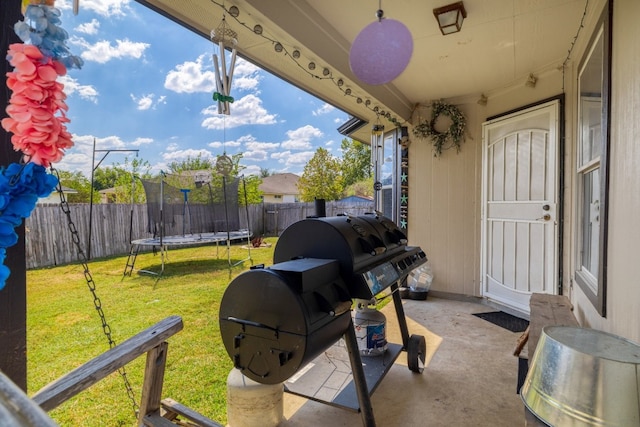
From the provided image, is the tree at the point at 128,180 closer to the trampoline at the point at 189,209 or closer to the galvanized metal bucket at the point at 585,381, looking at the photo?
the trampoline at the point at 189,209

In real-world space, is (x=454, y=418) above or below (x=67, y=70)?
below

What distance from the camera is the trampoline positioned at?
4523 millimetres

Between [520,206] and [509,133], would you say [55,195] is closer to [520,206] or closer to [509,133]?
[520,206]

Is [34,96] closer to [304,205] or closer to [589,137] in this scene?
[589,137]

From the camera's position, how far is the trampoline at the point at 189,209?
178 inches

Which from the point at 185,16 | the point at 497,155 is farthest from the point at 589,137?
the point at 185,16

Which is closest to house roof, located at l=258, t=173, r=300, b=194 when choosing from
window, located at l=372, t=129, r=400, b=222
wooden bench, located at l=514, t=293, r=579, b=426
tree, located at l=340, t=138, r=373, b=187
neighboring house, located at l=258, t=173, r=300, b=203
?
neighboring house, located at l=258, t=173, r=300, b=203

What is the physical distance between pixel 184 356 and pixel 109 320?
1.21m

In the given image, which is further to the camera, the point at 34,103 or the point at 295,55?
the point at 295,55

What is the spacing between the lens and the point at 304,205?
29.0 ft

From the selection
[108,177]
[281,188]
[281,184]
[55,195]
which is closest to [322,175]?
[281,188]

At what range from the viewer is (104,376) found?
1139 millimetres

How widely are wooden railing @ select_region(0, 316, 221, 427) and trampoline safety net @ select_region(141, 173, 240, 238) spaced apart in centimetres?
306

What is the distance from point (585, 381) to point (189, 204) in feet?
15.3
